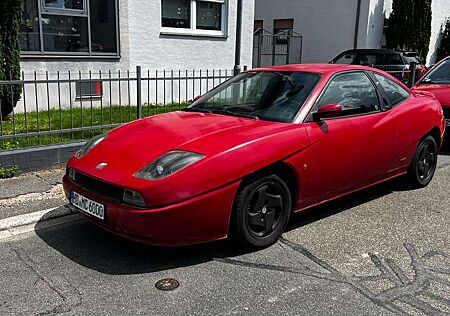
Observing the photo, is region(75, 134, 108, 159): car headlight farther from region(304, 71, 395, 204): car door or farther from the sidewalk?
region(304, 71, 395, 204): car door

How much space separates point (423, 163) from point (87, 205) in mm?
4117

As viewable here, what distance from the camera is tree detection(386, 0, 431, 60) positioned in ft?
57.0

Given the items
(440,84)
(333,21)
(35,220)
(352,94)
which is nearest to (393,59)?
(333,21)

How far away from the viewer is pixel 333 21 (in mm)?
18344

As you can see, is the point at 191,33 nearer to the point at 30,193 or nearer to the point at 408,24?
the point at 30,193

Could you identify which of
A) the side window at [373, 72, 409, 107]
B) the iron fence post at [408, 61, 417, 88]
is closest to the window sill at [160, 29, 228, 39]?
the iron fence post at [408, 61, 417, 88]

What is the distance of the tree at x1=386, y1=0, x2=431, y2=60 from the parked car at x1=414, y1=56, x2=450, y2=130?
918 centimetres

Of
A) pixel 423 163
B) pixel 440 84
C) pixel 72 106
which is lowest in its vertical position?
pixel 423 163

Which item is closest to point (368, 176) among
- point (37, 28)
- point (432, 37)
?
point (37, 28)

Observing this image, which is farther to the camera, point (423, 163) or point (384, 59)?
point (384, 59)

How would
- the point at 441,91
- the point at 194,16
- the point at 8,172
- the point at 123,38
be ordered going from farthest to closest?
the point at 194,16, the point at 123,38, the point at 441,91, the point at 8,172

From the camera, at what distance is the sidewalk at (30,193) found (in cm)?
468

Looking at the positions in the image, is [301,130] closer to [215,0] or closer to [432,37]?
[215,0]

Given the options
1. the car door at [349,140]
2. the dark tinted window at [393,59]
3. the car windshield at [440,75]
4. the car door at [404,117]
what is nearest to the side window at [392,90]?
the car door at [404,117]
